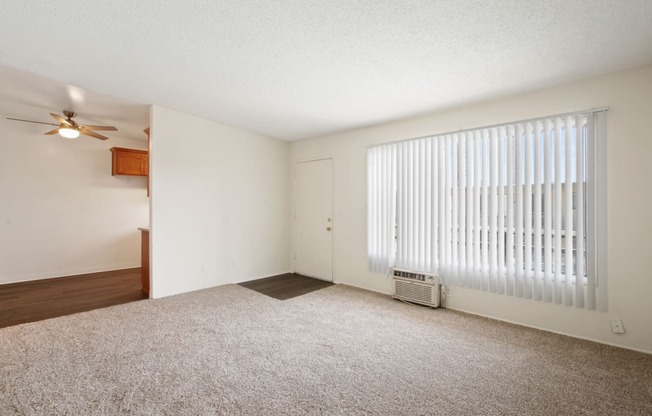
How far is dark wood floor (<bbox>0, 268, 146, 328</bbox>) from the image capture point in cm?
313

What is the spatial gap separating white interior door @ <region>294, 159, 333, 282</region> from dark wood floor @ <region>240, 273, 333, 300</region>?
277 millimetres

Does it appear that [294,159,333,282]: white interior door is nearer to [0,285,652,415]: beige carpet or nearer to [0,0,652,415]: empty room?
[0,0,652,415]: empty room

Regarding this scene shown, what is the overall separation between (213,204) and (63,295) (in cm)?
235

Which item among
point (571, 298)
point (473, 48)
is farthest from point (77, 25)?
point (571, 298)

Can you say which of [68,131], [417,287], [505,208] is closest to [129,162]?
[68,131]

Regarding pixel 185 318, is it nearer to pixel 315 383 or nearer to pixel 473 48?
pixel 315 383

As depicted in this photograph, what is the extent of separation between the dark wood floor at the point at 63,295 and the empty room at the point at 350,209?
0.19 ft

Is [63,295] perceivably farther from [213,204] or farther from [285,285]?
[285,285]

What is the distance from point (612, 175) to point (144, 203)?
289 inches

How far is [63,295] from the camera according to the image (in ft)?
12.4

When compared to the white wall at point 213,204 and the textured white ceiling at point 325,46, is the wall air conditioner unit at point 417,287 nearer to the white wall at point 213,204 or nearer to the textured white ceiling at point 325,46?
the textured white ceiling at point 325,46

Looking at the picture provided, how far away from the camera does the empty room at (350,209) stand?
1.82 m

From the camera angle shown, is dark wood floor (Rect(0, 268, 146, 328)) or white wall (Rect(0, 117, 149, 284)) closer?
dark wood floor (Rect(0, 268, 146, 328))

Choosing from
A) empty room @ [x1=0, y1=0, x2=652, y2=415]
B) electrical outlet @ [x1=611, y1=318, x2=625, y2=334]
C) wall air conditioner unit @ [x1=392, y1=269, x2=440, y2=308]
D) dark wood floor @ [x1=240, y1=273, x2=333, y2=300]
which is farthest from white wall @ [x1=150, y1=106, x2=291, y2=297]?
electrical outlet @ [x1=611, y1=318, x2=625, y2=334]
